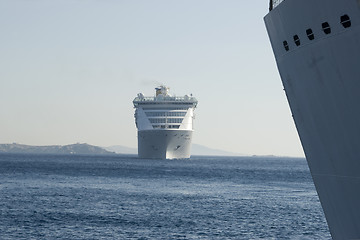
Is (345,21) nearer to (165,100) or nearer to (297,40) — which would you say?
(297,40)

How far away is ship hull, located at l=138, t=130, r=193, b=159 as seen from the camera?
6663 inches

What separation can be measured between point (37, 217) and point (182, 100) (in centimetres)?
12878

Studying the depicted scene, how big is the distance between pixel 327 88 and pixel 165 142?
15495 centimetres

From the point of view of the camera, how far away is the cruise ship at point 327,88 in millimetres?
14281

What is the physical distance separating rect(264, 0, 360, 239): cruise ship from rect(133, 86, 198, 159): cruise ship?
149158mm

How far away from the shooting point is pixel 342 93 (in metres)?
15.0

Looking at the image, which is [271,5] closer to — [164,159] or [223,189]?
[223,189]

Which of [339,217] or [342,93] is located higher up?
[342,93]

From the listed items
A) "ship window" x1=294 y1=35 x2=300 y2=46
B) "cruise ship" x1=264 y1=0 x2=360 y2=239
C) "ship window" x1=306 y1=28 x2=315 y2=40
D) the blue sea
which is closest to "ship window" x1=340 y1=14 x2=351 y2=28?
"cruise ship" x1=264 y1=0 x2=360 y2=239

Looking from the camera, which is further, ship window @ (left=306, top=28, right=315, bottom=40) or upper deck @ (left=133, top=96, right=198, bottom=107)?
upper deck @ (left=133, top=96, right=198, bottom=107)

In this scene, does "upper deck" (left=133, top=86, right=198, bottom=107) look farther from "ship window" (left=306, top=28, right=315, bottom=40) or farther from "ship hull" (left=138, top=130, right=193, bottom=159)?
"ship window" (left=306, top=28, right=315, bottom=40)

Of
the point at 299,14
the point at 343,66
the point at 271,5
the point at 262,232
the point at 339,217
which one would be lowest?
the point at 262,232

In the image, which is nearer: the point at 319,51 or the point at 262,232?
the point at 319,51

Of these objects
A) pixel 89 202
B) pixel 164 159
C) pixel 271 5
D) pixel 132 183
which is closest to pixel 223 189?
pixel 132 183
